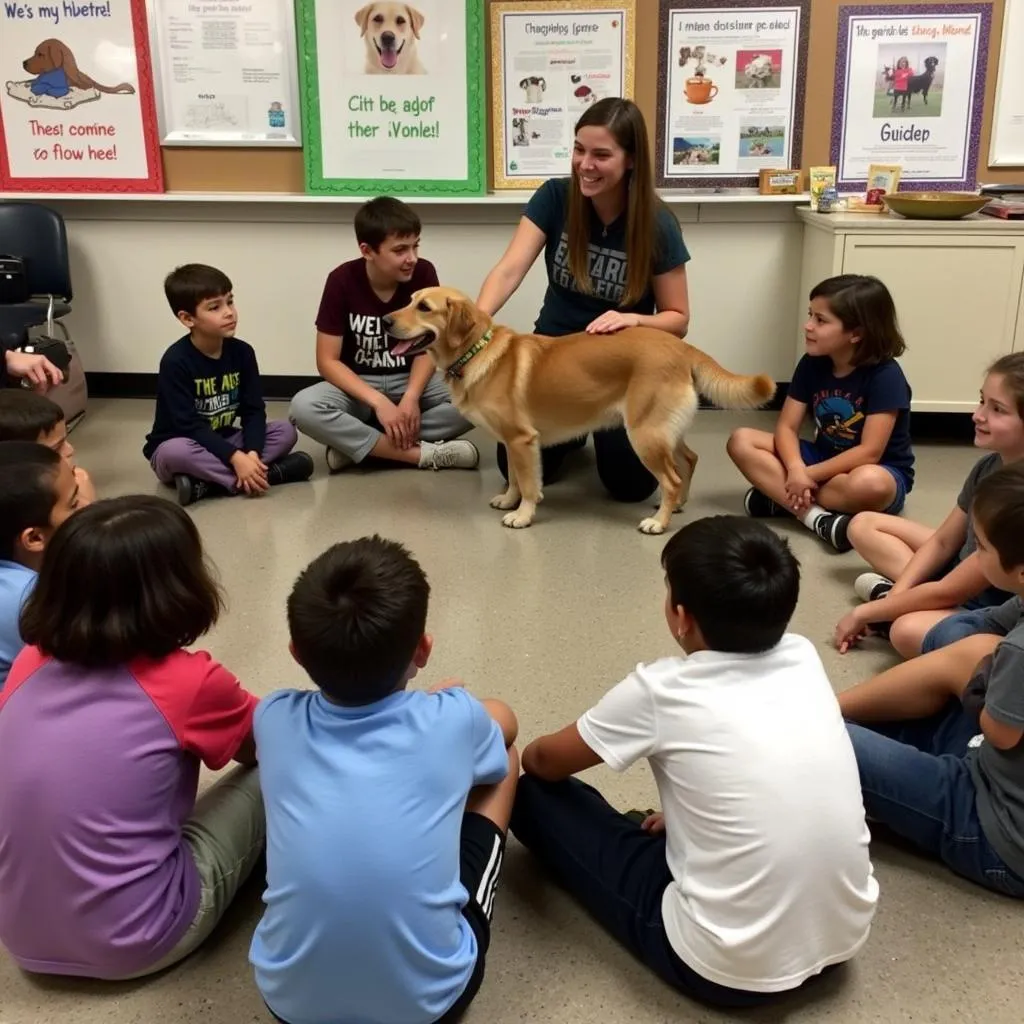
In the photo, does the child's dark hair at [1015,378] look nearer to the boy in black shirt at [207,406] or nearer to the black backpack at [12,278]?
the boy in black shirt at [207,406]

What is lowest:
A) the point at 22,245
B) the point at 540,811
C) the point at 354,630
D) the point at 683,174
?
the point at 540,811

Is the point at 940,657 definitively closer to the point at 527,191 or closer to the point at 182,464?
the point at 182,464

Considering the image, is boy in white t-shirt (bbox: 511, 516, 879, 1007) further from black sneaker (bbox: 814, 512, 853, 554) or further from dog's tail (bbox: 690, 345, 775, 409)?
dog's tail (bbox: 690, 345, 775, 409)

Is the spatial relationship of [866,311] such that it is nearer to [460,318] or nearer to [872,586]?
[872,586]

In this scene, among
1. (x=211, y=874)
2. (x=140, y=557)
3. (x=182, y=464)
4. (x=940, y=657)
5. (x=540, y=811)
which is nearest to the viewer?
(x=140, y=557)

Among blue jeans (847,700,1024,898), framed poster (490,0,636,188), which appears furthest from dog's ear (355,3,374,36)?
blue jeans (847,700,1024,898)

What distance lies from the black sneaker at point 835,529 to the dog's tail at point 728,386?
1.34 feet

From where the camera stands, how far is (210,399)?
11.6 feet

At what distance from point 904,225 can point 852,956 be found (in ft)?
9.66

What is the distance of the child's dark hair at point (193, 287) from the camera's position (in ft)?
11.0

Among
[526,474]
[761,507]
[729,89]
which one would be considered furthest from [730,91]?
[526,474]

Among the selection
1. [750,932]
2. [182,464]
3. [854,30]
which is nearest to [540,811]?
[750,932]

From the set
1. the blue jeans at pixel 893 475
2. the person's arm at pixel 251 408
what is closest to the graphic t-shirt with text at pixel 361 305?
the person's arm at pixel 251 408

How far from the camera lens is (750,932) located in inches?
51.1
